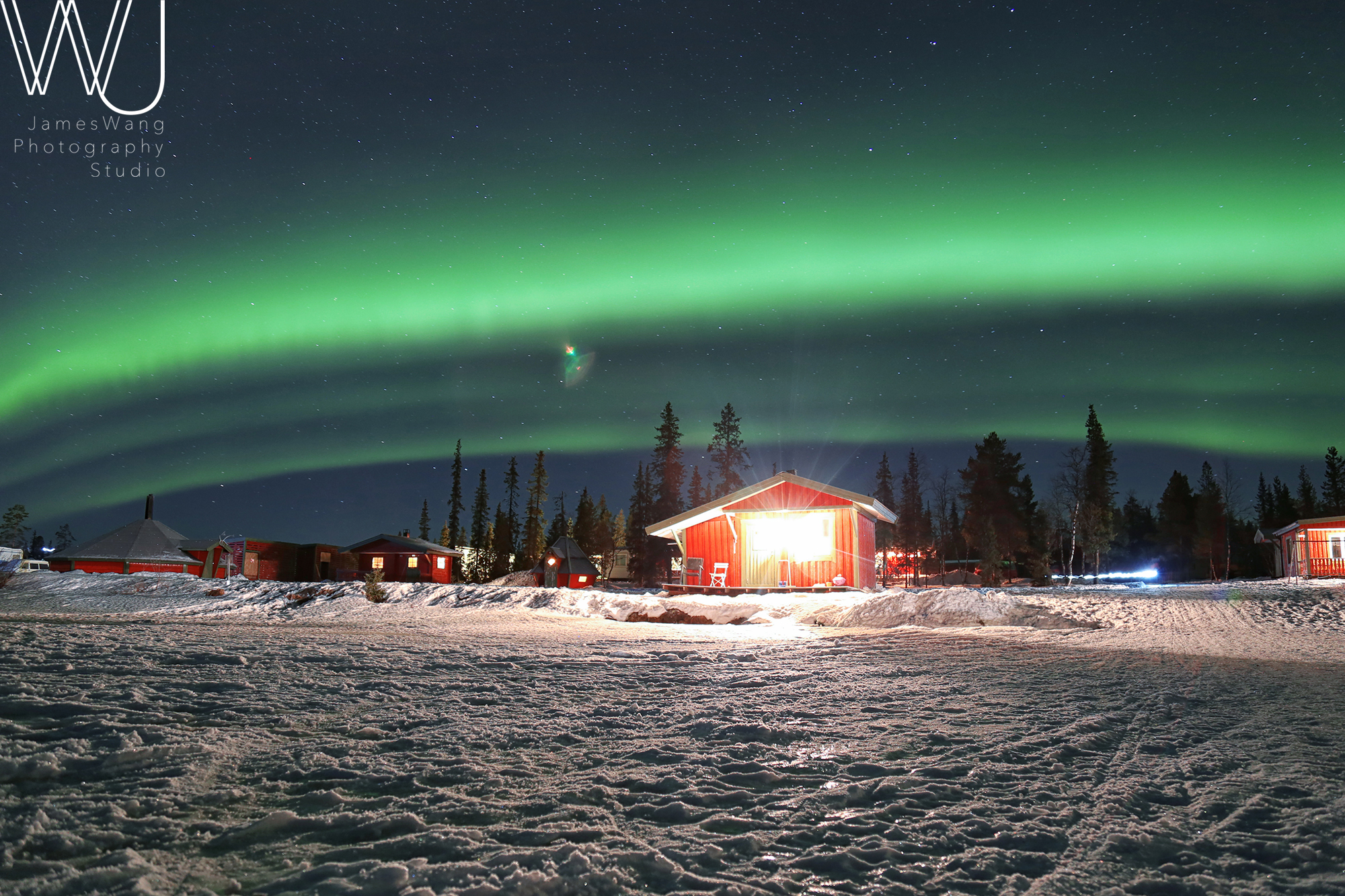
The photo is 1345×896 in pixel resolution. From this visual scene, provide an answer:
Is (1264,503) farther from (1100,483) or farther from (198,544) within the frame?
(198,544)

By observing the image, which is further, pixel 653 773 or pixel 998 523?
pixel 998 523

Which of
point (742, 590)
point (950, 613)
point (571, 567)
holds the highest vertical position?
point (950, 613)

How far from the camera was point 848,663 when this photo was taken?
7320 mm

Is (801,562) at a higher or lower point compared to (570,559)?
higher

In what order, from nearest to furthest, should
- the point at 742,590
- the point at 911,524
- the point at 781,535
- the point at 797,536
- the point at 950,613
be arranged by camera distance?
the point at 950,613 < the point at 742,590 < the point at 797,536 < the point at 781,535 < the point at 911,524

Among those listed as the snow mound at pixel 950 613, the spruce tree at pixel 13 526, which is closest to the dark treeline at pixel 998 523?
the snow mound at pixel 950 613

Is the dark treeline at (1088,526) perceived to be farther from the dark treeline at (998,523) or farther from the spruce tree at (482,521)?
the spruce tree at (482,521)

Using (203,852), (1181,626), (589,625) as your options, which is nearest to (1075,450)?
(1181,626)

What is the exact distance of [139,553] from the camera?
133 feet

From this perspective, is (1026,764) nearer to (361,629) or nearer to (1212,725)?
(1212,725)

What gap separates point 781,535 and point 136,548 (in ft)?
133

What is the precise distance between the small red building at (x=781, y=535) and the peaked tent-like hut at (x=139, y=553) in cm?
3393

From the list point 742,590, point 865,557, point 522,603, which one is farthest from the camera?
point 865,557

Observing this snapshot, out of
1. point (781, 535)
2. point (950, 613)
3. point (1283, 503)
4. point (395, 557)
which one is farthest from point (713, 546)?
point (1283, 503)
